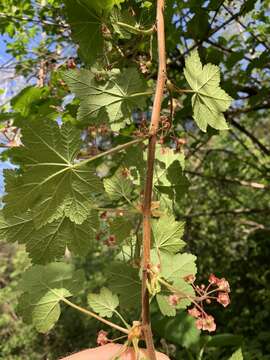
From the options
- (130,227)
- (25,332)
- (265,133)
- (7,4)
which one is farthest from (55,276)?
(265,133)

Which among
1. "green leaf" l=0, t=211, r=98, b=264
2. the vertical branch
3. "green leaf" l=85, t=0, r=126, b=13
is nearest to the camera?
the vertical branch

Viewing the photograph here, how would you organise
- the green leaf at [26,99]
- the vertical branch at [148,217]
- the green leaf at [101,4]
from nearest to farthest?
the vertical branch at [148,217] → the green leaf at [101,4] → the green leaf at [26,99]

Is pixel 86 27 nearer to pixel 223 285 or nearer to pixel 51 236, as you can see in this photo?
pixel 51 236

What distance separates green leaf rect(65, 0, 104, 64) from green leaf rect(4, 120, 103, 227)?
0.94 feet

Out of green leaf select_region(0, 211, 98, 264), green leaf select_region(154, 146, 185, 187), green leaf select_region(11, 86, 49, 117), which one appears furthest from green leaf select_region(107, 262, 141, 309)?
green leaf select_region(11, 86, 49, 117)

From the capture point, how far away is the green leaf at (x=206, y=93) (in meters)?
0.82

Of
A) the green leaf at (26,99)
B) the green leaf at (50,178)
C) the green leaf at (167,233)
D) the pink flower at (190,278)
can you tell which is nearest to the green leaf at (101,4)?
the green leaf at (50,178)

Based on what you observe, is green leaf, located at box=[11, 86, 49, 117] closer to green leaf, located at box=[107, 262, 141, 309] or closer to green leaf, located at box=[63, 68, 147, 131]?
green leaf, located at box=[63, 68, 147, 131]

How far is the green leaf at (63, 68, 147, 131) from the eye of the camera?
804 mm

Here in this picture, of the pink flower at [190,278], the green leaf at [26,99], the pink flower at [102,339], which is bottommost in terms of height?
the pink flower at [102,339]

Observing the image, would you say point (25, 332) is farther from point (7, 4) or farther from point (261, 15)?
point (261, 15)

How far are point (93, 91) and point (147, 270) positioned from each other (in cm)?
35

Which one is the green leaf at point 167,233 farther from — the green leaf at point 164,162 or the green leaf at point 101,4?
the green leaf at point 101,4

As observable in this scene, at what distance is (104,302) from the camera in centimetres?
84
